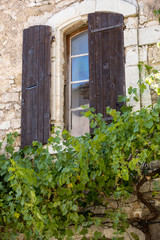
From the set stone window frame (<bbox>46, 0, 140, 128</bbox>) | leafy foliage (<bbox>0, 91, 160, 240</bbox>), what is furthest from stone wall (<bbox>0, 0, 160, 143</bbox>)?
leafy foliage (<bbox>0, 91, 160, 240</bbox>)

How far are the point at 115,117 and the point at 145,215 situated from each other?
1201 mm

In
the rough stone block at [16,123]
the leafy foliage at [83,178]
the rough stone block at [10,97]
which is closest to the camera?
the leafy foliage at [83,178]

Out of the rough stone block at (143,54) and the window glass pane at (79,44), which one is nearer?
the rough stone block at (143,54)

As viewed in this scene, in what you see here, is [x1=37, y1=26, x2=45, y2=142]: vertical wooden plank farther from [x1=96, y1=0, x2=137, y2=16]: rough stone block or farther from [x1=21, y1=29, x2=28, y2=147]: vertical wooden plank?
[x1=96, y1=0, x2=137, y2=16]: rough stone block

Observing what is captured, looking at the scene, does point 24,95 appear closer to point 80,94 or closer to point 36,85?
point 36,85

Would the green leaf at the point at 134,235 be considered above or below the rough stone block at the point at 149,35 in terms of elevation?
below

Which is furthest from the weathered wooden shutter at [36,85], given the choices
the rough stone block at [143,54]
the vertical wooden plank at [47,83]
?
the rough stone block at [143,54]

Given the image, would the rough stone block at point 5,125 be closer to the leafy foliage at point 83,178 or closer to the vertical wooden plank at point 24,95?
the vertical wooden plank at point 24,95

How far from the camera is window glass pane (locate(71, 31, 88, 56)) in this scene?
586cm

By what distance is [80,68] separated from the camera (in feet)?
19.1

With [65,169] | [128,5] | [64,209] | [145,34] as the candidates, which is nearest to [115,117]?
[65,169]

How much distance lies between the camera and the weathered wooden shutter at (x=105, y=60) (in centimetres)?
519

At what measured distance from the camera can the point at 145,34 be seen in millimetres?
5277

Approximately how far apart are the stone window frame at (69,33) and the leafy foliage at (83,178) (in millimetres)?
671
